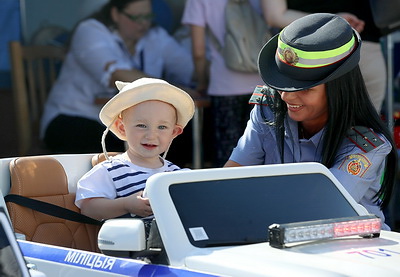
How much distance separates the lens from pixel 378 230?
3.56 meters

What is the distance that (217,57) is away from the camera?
8188mm

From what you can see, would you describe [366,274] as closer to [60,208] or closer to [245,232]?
[245,232]

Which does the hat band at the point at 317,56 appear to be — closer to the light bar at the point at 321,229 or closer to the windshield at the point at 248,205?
the windshield at the point at 248,205

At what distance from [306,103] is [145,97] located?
784 millimetres

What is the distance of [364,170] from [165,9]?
4624 mm

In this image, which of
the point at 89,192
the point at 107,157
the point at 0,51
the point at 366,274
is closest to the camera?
the point at 366,274

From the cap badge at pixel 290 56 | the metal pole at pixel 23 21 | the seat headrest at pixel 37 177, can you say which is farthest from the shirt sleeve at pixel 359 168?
the metal pole at pixel 23 21

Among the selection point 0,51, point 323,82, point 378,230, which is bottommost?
point 0,51

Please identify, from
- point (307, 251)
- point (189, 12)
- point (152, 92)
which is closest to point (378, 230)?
point (307, 251)

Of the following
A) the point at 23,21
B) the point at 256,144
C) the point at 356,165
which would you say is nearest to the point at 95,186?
the point at 256,144

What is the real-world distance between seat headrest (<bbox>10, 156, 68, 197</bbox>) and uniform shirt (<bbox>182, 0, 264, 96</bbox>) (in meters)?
3.58

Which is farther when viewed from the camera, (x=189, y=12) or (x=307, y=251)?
(x=189, y=12)

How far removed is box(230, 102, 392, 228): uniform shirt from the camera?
4.36 m

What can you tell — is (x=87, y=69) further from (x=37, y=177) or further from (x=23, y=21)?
(x=37, y=177)
